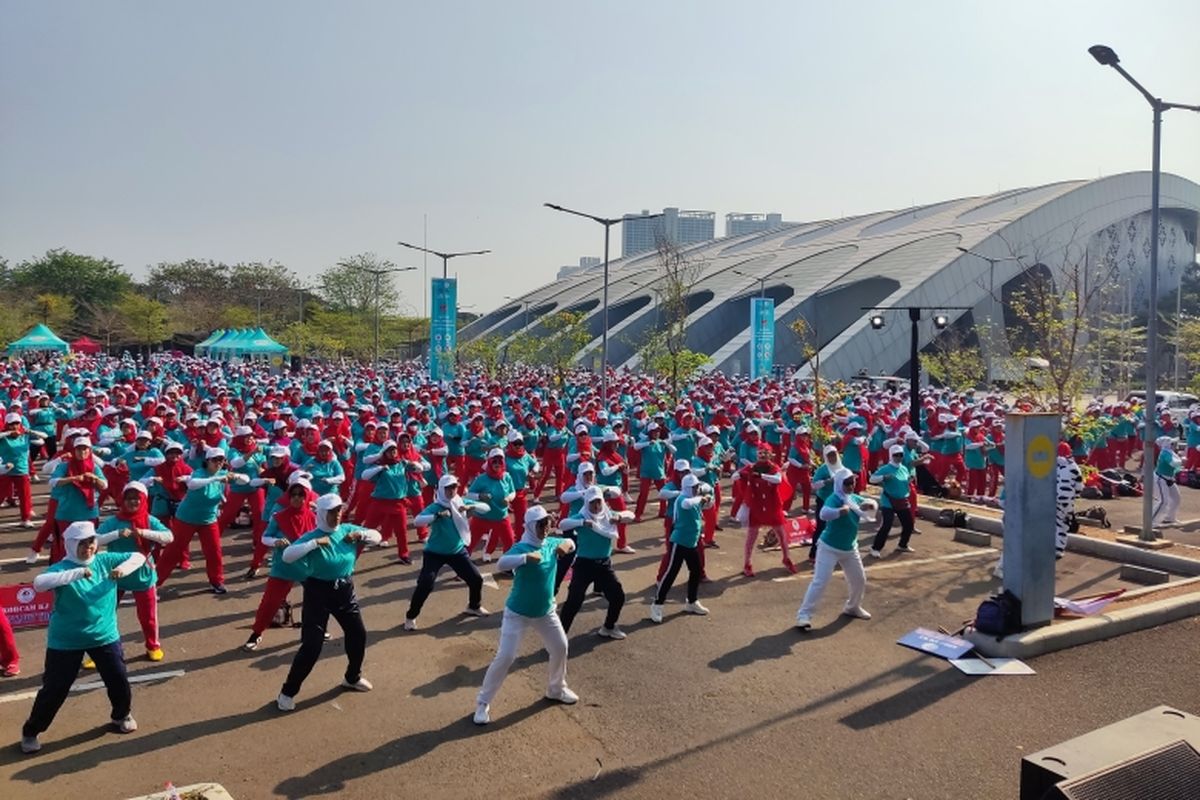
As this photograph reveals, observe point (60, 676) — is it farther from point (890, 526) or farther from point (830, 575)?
point (890, 526)

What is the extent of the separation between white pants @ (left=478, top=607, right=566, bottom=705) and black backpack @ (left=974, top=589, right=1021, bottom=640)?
13.9 ft

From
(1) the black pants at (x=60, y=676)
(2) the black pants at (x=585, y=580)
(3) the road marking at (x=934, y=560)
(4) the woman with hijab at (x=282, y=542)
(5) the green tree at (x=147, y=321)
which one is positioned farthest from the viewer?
(5) the green tree at (x=147, y=321)

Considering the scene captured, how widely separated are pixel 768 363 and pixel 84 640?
30.6 meters

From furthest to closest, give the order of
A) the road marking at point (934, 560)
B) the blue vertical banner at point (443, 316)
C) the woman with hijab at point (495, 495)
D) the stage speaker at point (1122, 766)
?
the blue vertical banner at point (443, 316), the road marking at point (934, 560), the woman with hijab at point (495, 495), the stage speaker at point (1122, 766)

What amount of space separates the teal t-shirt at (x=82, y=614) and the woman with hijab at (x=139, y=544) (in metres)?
0.68

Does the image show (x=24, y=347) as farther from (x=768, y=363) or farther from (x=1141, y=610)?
(x=1141, y=610)

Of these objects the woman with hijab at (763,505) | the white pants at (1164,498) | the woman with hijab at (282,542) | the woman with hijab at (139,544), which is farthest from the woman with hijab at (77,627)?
the white pants at (1164,498)

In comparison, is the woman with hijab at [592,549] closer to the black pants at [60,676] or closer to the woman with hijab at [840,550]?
the woman with hijab at [840,550]

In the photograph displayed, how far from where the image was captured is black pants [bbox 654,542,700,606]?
373 inches

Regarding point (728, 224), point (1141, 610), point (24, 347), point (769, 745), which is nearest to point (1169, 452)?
point (1141, 610)

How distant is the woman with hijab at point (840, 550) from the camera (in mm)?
9109

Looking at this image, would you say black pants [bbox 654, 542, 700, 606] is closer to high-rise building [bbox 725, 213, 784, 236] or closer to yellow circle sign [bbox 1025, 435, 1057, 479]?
yellow circle sign [bbox 1025, 435, 1057, 479]

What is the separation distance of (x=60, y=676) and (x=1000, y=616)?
25.7 feet

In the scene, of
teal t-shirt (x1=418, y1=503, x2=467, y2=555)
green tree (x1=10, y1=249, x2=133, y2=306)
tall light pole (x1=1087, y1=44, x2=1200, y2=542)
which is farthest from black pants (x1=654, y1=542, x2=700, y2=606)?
green tree (x1=10, y1=249, x2=133, y2=306)
